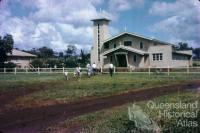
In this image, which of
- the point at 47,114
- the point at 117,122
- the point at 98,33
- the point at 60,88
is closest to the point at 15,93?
the point at 60,88

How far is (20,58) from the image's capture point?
1133 cm

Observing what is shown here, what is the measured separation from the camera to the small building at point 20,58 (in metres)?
10.8

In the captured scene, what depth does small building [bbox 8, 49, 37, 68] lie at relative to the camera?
1080 centimetres

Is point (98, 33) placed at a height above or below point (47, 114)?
above

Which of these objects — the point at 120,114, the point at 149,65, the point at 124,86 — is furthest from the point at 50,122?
the point at 124,86

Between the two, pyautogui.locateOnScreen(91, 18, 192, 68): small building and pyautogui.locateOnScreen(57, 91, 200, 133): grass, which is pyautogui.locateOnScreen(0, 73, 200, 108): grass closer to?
pyautogui.locateOnScreen(91, 18, 192, 68): small building

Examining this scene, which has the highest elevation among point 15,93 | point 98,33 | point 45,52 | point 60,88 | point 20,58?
point 98,33

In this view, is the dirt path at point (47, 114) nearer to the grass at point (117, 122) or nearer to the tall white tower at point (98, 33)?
the grass at point (117, 122)

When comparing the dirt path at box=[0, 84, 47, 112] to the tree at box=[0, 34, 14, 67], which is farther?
the dirt path at box=[0, 84, 47, 112]

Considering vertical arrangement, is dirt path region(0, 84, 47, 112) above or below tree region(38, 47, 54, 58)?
below

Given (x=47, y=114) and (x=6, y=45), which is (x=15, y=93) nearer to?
(x=47, y=114)

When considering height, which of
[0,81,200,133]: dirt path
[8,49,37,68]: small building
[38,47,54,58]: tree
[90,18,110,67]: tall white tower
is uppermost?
[90,18,110,67]: tall white tower

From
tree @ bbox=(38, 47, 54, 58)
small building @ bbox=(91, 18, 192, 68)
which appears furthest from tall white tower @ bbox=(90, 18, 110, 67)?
tree @ bbox=(38, 47, 54, 58)

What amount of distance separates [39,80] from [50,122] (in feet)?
25.5
